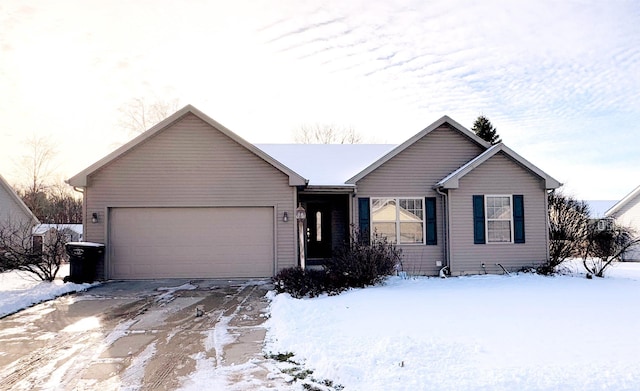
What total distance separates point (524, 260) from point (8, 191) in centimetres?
2320

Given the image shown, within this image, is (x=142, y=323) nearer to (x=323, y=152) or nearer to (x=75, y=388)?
(x=75, y=388)

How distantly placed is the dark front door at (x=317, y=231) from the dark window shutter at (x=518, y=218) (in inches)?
269

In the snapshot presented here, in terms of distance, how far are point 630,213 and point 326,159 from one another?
1787 centimetres

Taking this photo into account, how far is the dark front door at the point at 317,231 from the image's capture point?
16.8 m

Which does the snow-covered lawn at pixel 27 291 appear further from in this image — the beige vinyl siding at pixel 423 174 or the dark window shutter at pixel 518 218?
the dark window shutter at pixel 518 218

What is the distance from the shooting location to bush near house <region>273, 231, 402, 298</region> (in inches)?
379

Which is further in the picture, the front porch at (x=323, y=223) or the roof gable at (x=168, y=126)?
the front porch at (x=323, y=223)

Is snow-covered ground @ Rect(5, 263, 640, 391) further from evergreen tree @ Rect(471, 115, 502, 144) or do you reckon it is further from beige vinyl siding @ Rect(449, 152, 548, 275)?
evergreen tree @ Rect(471, 115, 502, 144)

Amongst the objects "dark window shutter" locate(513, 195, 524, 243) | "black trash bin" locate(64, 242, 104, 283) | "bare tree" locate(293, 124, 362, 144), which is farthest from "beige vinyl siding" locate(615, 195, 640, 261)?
"black trash bin" locate(64, 242, 104, 283)

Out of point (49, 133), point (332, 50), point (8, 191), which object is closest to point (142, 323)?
point (332, 50)

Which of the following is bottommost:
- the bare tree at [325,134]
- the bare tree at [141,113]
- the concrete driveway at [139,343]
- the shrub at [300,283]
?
the concrete driveway at [139,343]

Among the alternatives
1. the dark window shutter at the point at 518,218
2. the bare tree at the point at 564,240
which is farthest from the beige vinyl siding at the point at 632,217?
the dark window shutter at the point at 518,218

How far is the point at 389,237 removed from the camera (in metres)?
13.0

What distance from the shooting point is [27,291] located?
10273 mm
